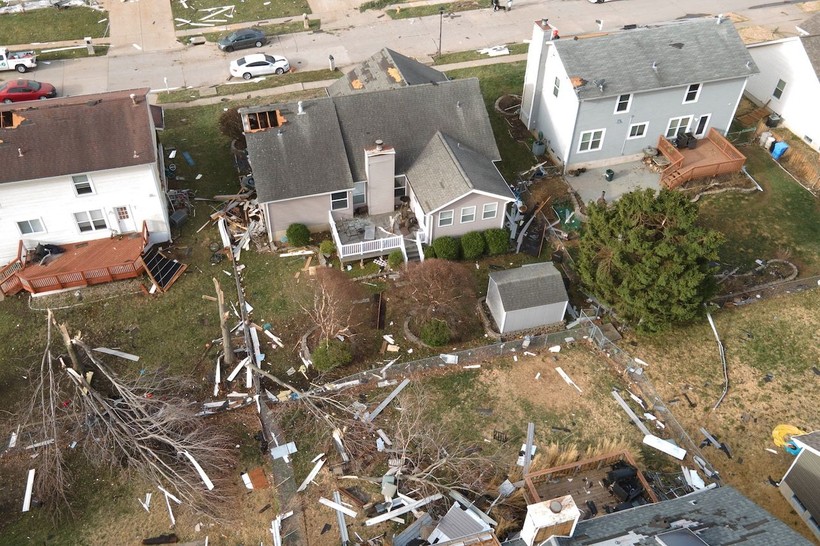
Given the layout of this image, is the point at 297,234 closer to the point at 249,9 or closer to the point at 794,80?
the point at 249,9

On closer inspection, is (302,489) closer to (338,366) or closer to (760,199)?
(338,366)

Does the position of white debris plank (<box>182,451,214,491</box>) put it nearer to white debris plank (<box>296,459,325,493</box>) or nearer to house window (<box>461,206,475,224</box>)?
white debris plank (<box>296,459,325,493</box>)

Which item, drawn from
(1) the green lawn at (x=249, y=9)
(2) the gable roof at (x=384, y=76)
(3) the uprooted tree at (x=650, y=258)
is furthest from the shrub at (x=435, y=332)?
(1) the green lawn at (x=249, y=9)

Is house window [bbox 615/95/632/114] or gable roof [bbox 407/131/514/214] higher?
house window [bbox 615/95/632/114]

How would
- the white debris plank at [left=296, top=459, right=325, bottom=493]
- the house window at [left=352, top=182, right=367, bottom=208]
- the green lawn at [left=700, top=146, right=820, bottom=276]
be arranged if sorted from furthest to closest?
the house window at [left=352, top=182, right=367, bottom=208] → the green lawn at [left=700, top=146, right=820, bottom=276] → the white debris plank at [left=296, top=459, right=325, bottom=493]

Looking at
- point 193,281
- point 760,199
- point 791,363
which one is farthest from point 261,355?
point 760,199

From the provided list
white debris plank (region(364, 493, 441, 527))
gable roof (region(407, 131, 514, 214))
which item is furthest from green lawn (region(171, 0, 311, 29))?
white debris plank (region(364, 493, 441, 527))
